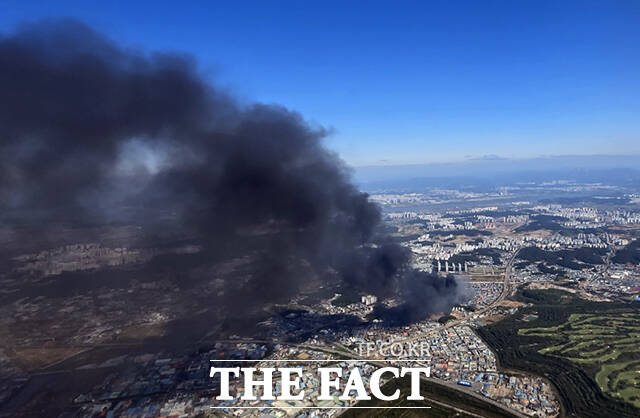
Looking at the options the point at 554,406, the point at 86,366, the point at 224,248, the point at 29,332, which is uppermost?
the point at 224,248

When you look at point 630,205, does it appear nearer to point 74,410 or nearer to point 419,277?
point 419,277

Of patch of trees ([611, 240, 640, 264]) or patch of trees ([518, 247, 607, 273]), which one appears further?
patch of trees ([518, 247, 607, 273])

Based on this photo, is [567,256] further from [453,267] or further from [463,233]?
[463,233]

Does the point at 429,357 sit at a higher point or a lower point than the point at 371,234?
lower

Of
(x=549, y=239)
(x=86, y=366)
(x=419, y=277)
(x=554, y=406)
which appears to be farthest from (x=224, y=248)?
(x=549, y=239)

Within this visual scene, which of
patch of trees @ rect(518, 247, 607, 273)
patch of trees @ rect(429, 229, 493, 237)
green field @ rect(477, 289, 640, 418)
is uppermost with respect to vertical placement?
patch of trees @ rect(429, 229, 493, 237)

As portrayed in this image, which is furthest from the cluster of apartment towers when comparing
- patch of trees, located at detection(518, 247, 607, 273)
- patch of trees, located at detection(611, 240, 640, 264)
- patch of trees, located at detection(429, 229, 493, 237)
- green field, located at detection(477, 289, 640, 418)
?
patch of trees, located at detection(429, 229, 493, 237)

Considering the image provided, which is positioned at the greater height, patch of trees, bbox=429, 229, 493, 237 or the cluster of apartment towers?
patch of trees, bbox=429, 229, 493, 237

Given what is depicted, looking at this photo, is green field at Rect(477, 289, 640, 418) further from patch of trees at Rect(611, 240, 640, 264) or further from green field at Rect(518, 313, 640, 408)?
patch of trees at Rect(611, 240, 640, 264)
